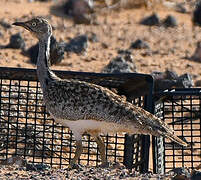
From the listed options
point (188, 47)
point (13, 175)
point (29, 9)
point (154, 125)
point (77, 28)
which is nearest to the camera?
point (13, 175)

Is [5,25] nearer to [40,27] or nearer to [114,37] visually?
[114,37]

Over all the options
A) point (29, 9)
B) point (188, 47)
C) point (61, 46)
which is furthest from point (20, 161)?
point (29, 9)

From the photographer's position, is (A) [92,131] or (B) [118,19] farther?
(B) [118,19]

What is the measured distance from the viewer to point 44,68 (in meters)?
8.97

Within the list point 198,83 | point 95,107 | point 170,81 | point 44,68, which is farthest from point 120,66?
point 95,107

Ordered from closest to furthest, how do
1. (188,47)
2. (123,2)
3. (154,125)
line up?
1. (154,125)
2. (188,47)
3. (123,2)

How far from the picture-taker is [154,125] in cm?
815

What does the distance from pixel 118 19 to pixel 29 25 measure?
13.5 m

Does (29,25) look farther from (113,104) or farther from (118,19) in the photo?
(118,19)

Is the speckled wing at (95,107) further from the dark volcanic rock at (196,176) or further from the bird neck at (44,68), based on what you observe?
the dark volcanic rock at (196,176)

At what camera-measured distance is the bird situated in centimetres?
818

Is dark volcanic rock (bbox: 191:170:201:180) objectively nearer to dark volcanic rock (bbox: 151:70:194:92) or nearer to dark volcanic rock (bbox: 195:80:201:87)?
dark volcanic rock (bbox: 151:70:194:92)

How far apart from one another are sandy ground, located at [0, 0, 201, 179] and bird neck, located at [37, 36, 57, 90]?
618 cm

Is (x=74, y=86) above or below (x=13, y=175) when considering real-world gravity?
above
